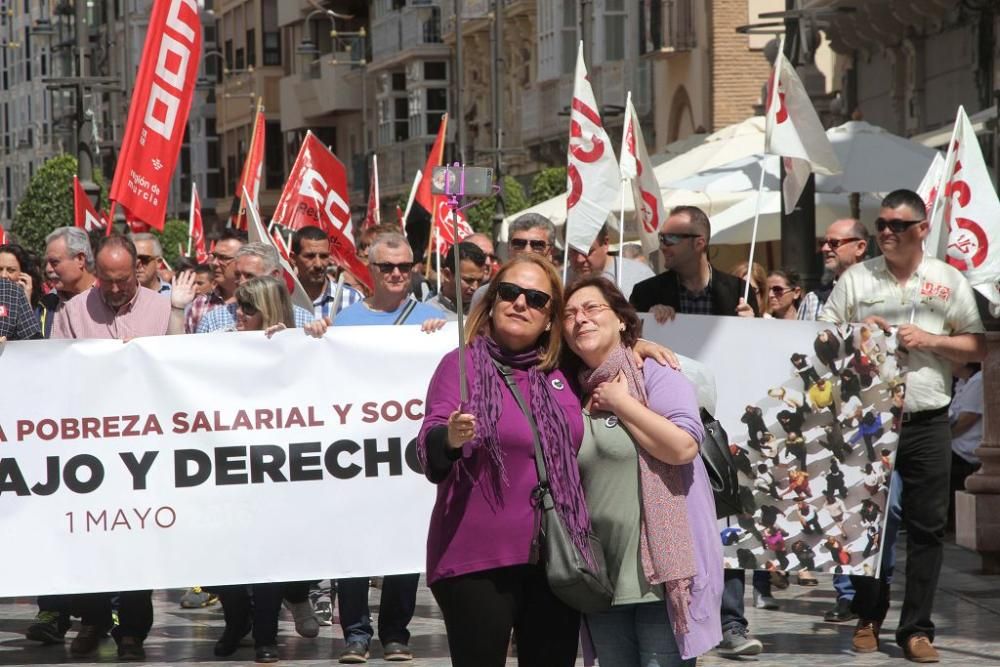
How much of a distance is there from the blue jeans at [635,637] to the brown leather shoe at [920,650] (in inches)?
124

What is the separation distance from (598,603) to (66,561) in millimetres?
3900

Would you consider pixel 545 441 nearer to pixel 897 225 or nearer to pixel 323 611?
pixel 897 225

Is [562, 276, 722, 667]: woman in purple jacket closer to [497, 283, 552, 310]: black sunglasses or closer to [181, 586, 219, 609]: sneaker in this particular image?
[497, 283, 552, 310]: black sunglasses

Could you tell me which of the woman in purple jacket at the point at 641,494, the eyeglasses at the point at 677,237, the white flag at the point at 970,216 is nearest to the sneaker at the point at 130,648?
the eyeglasses at the point at 677,237

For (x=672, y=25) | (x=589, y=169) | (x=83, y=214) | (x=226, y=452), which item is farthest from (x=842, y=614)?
(x=672, y=25)

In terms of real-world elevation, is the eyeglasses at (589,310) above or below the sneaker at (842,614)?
above

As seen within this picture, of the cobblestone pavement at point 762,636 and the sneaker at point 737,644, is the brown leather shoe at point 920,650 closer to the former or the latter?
the cobblestone pavement at point 762,636

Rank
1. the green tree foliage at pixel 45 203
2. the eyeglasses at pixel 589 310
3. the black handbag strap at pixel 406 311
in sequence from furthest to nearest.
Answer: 1. the green tree foliage at pixel 45 203
2. the black handbag strap at pixel 406 311
3. the eyeglasses at pixel 589 310

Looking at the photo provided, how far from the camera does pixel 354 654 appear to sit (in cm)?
944

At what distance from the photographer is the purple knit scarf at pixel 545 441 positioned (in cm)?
610

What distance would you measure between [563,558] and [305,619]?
15.1 ft

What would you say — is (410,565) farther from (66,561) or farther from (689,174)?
(689,174)

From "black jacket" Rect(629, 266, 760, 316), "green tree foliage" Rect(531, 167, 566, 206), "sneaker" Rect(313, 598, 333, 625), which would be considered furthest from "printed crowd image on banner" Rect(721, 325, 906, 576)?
"green tree foliage" Rect(531, 167, 566, 206)

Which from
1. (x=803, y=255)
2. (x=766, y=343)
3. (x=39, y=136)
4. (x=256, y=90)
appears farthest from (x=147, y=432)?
(x=39, y=136)
